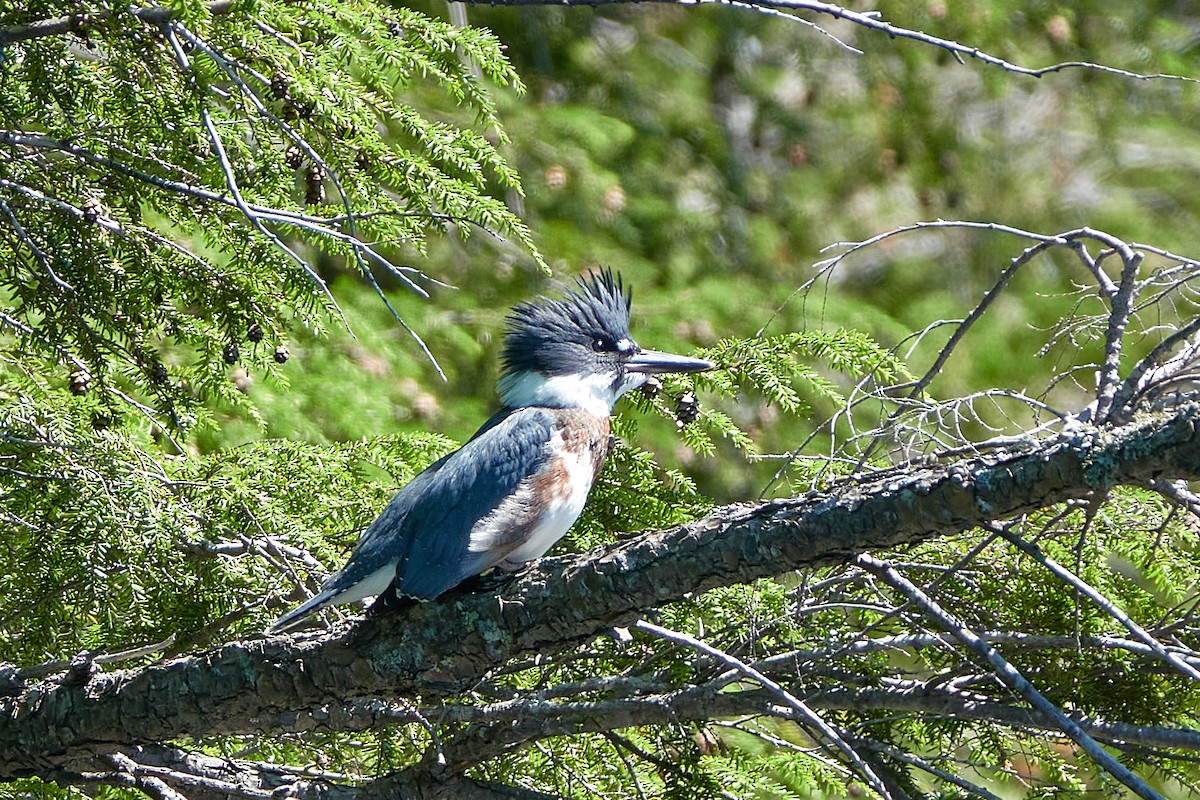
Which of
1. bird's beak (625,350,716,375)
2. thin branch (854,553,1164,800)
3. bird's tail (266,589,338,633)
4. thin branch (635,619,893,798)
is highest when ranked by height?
bird's beak (625,350,716,375)

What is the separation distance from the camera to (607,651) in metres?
2.35

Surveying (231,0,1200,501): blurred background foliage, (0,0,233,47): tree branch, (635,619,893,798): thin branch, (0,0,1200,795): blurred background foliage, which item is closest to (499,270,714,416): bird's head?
(0,0,1200,795): blurred background foliage

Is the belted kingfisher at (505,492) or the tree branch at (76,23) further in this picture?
the belted kingfisher at (505,492)

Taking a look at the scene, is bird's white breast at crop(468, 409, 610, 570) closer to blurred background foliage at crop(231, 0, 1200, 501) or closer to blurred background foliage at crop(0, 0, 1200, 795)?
blurred background foliage at crop(0, 0, 1200, 795)

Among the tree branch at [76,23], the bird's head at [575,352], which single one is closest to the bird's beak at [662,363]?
the bird's head at [575,352]

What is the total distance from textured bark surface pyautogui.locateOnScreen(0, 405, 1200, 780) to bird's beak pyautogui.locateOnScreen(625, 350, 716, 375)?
0.76 meters

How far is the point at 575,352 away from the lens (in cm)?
300

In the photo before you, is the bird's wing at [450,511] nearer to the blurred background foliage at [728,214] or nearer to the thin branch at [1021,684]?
the blurred background foliage at [728,214]

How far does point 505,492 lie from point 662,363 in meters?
0.60

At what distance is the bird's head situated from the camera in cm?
291

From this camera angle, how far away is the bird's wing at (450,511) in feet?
7.18

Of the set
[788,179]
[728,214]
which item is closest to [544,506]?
[728,214]

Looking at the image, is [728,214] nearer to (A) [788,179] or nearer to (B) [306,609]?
→ (A) [788,179]

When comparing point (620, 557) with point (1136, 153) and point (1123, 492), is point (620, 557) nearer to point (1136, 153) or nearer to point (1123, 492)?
point (1123, 492)
